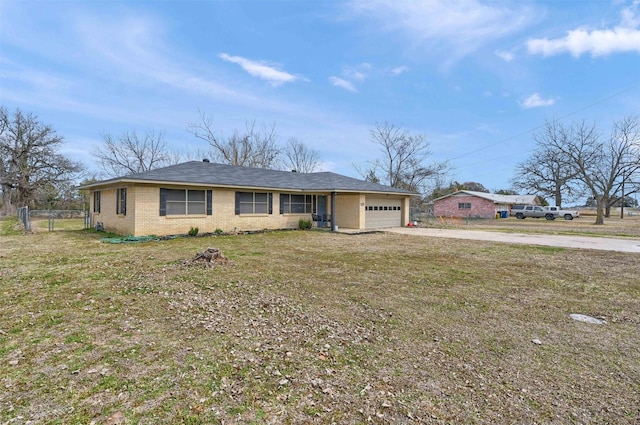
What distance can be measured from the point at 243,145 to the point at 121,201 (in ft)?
68.9

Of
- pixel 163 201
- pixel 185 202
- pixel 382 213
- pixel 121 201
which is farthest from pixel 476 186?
pixel 121 201

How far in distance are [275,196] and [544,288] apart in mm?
12843

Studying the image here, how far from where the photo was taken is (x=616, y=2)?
12617 millimetres

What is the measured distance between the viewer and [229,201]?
15.1m

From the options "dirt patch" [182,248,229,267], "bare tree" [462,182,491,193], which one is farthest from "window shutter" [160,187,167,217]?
"bare tree" [462,182,491,193]

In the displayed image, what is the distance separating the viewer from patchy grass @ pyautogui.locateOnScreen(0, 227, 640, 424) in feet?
7.95

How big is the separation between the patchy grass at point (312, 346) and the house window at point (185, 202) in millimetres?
6235

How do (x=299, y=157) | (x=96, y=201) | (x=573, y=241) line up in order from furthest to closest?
(x=299, y=157), (x=96, y=201), (x=573, y=241)

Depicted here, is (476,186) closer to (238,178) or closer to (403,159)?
(403,159)

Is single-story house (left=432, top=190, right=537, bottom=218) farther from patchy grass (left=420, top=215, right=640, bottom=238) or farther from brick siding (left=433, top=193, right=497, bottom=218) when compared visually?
patchy grass (left=420, top=215, right=640, bottom=238)

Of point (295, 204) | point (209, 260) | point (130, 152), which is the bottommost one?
point (209, 260)

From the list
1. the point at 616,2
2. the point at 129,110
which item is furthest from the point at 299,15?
the point at 129,110

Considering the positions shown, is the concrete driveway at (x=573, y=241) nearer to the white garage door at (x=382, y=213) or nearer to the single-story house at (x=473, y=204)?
the white garage door at (x=382, y=213)

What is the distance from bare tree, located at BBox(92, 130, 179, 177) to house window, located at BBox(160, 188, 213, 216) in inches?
958
